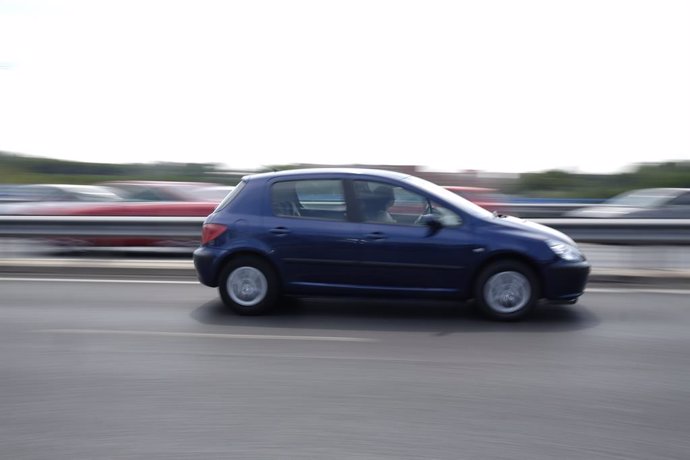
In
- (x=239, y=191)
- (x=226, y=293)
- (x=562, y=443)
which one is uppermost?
(x=239, y=191)

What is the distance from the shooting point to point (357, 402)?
203 inches

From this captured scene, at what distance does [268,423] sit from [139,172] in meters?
25.5

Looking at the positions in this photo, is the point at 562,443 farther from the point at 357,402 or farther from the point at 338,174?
the point at 338,174

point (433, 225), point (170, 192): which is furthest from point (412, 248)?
point (170, 192)

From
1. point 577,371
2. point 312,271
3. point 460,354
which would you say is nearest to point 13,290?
point 312,271

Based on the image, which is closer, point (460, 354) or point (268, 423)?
point (268, 423)

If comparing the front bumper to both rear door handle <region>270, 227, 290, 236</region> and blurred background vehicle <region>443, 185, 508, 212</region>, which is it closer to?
rear door handle <region>270, 227, 290, 236</region>

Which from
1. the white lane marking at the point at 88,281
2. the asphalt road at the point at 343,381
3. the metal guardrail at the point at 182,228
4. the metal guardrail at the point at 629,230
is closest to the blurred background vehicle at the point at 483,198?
the metal guardrail at the point at 182,228

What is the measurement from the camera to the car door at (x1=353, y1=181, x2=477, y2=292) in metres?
7.55

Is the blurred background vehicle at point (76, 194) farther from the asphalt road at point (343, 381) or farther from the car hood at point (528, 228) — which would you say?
the car hood at point (528, 228)

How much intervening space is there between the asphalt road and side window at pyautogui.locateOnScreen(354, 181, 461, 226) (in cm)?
99

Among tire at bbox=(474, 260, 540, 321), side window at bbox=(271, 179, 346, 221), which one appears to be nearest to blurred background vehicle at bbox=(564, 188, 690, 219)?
tire at bbox=(474, 260, 540, 321)

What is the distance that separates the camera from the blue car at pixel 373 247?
7508 millimetres

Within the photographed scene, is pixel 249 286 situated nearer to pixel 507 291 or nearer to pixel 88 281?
pixel 507 291
